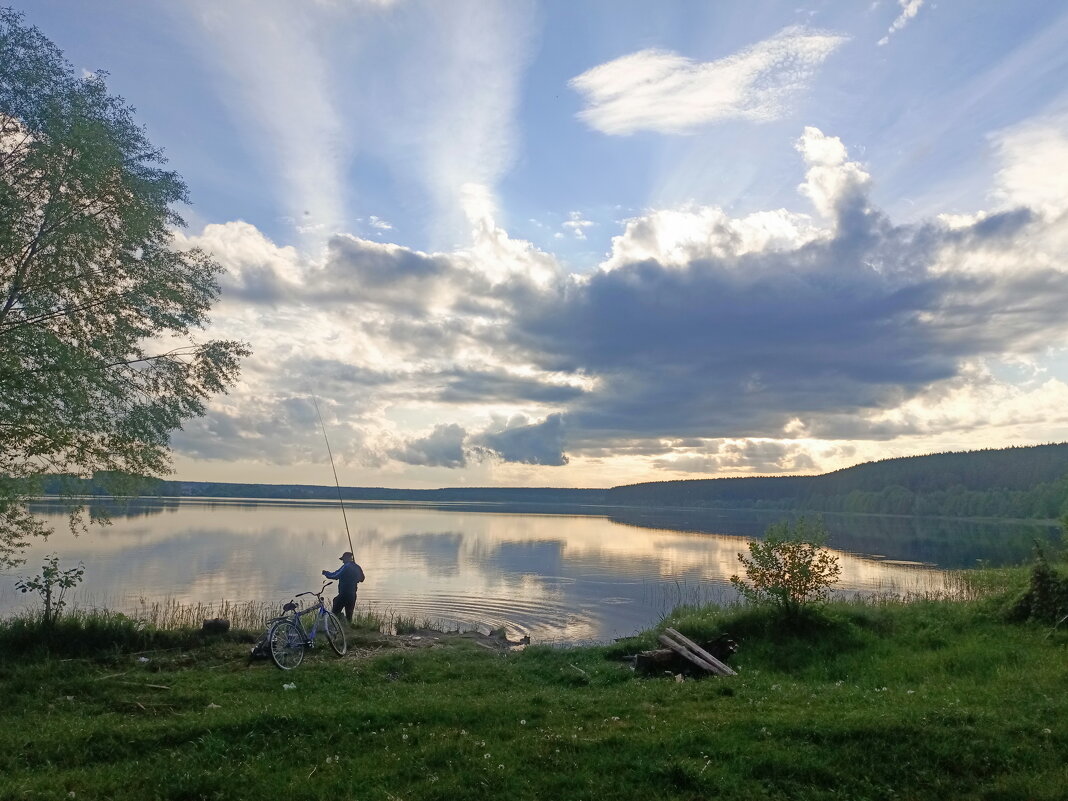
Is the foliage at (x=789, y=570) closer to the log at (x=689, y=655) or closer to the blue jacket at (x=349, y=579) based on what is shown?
the log at (x=689, y=655)

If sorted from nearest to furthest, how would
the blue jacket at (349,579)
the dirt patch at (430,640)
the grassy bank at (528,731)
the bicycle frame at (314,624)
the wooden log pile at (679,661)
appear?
1. the grassy bank at (528,731)
2. the wooden log pile at (679,661)
3. the bicycle frame at (314,624)
4. the dirt patch at (430,640)
5. the blue jacket at (349,579)

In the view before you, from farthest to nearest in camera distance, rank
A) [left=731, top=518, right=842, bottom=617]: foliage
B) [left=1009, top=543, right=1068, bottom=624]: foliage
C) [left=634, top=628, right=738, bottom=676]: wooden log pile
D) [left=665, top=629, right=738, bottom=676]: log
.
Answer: [left=731, top=518, right=842, bottom=617]: foliage → [left=1009, top=543, right=1068, bottom=624]: foliage → [left=634, top=628, right=738, bottom=676]: wooden log pile → [left=665, top=629, right=738, bottom=676]: log

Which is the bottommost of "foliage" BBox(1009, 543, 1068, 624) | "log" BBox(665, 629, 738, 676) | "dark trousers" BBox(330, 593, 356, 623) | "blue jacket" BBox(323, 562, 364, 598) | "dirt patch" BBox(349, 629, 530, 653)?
"dirt patch" BBox(349, 629, 530, 653)

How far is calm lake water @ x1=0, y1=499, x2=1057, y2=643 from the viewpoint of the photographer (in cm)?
3291

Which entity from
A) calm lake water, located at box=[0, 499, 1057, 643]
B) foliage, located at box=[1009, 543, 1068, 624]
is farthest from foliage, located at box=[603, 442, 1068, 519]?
foliage, located at box=[1009, 543, 1068, 624]

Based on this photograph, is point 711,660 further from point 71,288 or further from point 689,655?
point 71,288

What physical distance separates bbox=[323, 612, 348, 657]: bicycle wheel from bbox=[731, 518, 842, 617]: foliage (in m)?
10.1

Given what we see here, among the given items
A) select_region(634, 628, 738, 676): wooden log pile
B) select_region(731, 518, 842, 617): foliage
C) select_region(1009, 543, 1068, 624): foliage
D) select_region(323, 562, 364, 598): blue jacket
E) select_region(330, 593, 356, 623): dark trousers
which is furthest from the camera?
select_region(330, 593, 356, 623): dark trousers

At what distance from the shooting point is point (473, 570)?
48.5 meters

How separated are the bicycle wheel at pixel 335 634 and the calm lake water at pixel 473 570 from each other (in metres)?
10.3

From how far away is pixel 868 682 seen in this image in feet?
47.1

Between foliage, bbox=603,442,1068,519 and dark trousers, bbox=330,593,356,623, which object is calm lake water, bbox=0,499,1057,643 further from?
foliage, bbox=603,442,1068,519

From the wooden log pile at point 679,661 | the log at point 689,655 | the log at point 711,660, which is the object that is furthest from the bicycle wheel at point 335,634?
the log at point 711,660

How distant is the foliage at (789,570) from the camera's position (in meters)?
18.4
